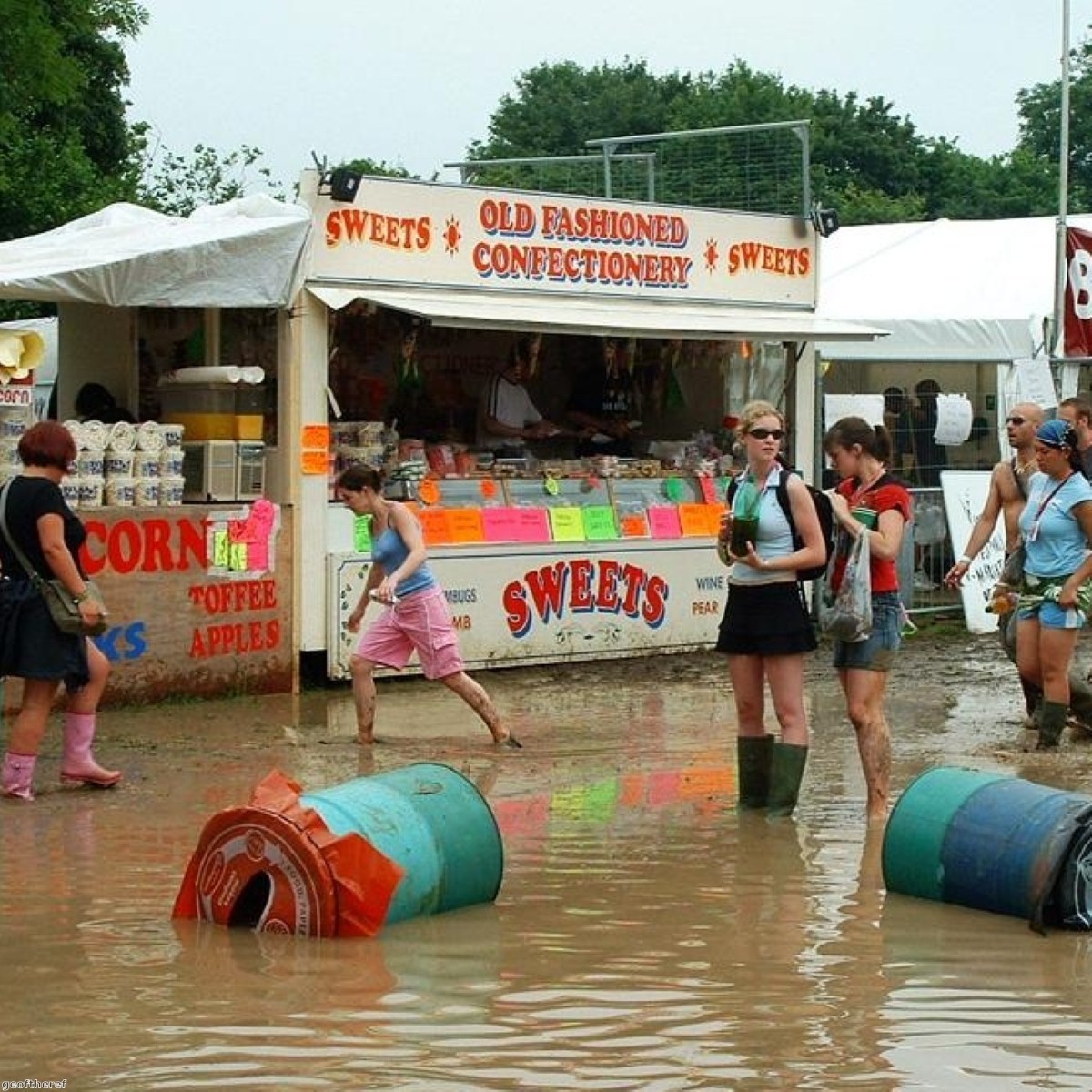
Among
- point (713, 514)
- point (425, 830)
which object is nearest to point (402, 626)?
point (425, 830)

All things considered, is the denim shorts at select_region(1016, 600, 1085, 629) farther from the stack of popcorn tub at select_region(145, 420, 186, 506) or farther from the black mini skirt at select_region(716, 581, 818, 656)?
the stack of popcorn tub at select_region(145, 420, 186, 506)

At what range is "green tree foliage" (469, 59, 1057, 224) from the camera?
2160 inches

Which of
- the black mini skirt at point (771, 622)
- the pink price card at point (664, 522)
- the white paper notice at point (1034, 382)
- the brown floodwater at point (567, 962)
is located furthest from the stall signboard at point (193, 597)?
the white paper notice at point (1034, 382)

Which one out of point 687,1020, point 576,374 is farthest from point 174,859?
point 576,374

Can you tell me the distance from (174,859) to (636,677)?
6753 mm

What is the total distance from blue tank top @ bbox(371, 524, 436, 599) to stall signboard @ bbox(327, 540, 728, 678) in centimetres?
241

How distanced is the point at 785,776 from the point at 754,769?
8.1 inches

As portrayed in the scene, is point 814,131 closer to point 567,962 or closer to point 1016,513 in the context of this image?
point 1016,513

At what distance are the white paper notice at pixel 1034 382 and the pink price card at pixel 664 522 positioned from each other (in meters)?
3.94

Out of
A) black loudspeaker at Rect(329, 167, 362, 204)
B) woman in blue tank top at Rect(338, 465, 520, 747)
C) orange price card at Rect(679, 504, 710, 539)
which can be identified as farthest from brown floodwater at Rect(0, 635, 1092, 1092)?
orange price card at Rect(679, 504, 710, 539)

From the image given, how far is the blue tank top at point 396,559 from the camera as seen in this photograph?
37.1ft

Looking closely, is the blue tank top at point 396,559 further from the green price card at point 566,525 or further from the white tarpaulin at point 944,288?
the white tarpaulin at point 944,288

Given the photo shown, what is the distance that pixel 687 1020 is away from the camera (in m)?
5.96

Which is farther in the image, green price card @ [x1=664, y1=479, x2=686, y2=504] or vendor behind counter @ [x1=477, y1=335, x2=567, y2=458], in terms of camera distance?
A: vendor behind counter @ [x1=477, y1=335, x2=567, y2=458]
